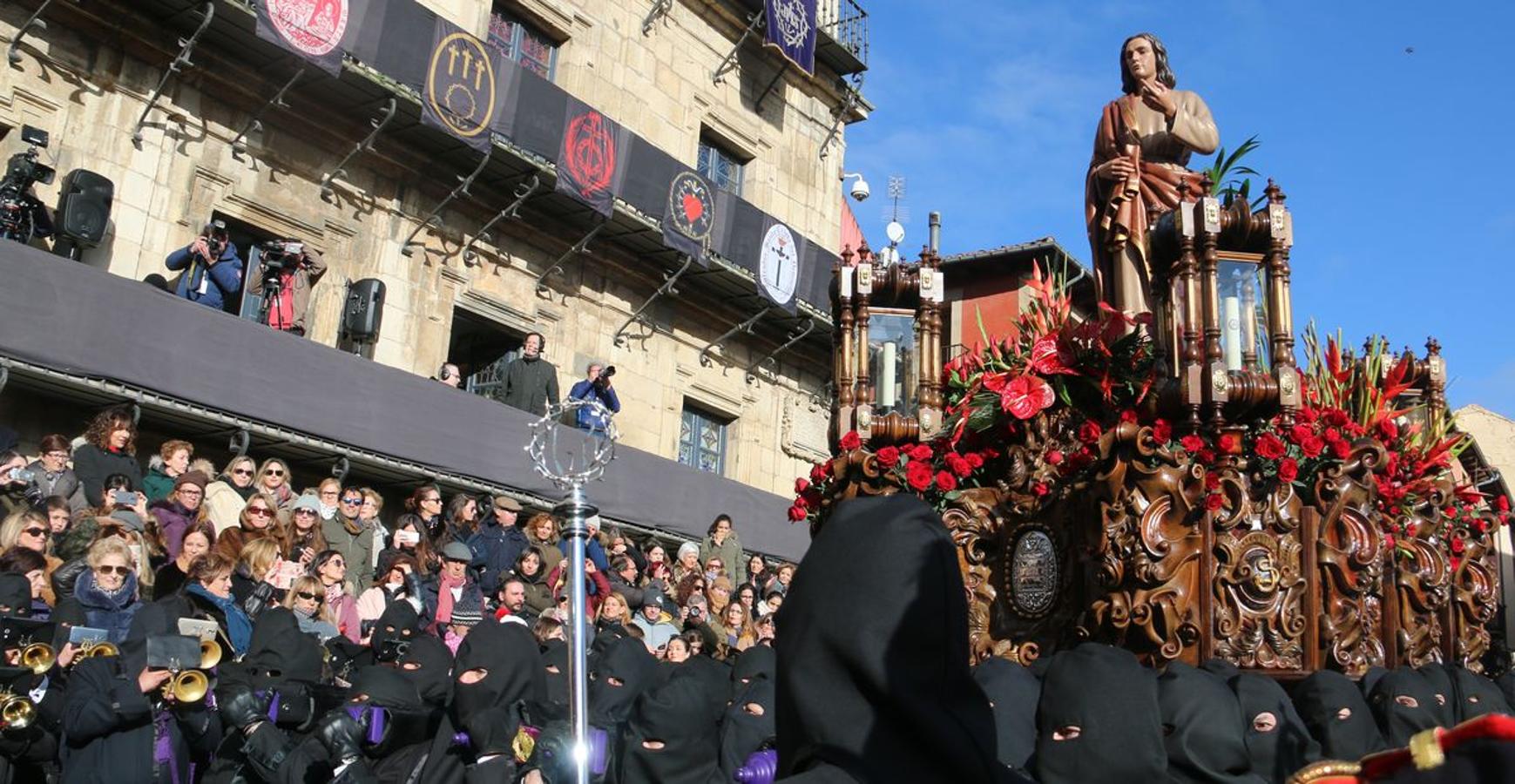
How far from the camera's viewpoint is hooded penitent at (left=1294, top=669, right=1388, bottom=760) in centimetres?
631

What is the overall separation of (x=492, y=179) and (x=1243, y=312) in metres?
13.3

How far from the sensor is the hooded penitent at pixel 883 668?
2178mm

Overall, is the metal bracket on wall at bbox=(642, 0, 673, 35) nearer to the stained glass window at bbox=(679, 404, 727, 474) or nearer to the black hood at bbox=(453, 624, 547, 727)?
the stained glass window at bbox=(679, 404, 727, 474)

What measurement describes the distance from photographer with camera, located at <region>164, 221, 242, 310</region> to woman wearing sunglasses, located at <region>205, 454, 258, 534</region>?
2662 millimetres

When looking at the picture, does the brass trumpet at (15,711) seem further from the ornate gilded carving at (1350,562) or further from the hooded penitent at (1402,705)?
the hooded penitent at (1402,705)

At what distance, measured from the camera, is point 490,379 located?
1941cm

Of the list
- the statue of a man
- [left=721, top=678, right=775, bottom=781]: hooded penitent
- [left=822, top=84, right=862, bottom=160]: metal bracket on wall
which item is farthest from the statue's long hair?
[left=822, top=84, right=862, bottom=160]: metal bracket on wall

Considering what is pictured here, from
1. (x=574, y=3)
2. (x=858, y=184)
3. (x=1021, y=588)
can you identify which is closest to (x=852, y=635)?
(x=1021, y=588)

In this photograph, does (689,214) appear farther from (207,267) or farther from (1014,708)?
(1014,708)

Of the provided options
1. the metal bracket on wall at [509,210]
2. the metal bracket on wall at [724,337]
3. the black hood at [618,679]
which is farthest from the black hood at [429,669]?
the metal bracket on wall at [724,337]

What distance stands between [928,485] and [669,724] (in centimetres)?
213

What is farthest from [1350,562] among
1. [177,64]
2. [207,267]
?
[177,64]

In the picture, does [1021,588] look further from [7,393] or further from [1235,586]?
[7,393]

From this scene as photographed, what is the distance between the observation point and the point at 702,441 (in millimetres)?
22656
